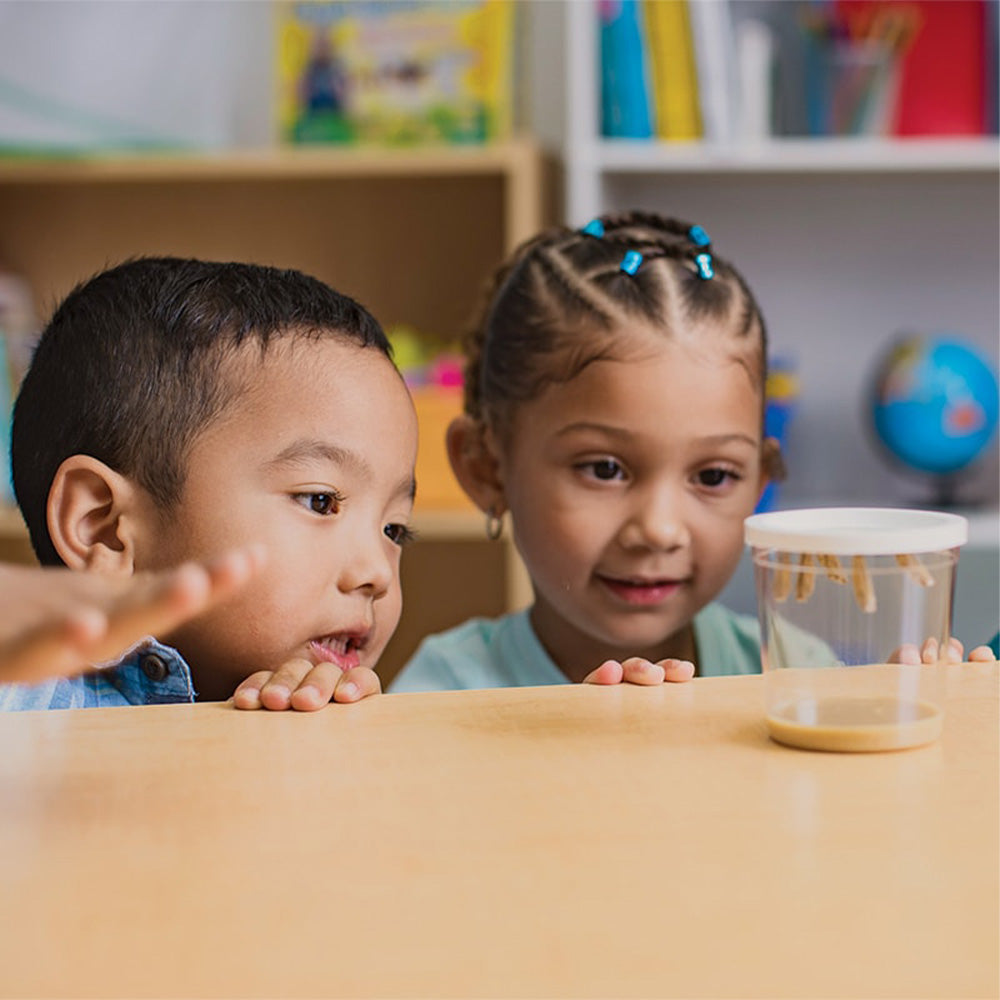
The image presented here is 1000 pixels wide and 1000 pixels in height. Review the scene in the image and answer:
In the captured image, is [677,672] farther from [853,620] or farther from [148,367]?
[148,367]

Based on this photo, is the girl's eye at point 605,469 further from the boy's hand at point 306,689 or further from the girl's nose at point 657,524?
the boy's hand at point 306,689

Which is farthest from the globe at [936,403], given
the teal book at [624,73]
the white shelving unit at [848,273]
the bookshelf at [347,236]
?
the bookshelf at [347,236]

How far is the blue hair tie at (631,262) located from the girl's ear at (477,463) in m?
0.19

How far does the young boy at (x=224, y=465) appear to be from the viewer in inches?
31.3

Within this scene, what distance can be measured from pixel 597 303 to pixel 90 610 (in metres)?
0.88

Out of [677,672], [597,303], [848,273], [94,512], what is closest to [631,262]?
[597,303]

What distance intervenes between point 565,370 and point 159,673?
51cm

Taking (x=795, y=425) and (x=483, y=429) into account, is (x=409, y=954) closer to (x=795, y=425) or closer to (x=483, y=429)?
(x=483, y=429)

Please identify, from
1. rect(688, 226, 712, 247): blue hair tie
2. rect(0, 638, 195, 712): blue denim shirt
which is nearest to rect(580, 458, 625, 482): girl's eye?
rect(688, 226, 712, 247): blue hair tie

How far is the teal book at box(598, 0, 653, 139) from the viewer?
2.04m

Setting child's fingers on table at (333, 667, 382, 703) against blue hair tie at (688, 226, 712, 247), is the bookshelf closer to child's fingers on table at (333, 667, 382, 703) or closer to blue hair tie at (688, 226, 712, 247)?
blue hair tie at (688, 226, 712, 247)

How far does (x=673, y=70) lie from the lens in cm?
204

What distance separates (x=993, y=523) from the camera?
203 cm

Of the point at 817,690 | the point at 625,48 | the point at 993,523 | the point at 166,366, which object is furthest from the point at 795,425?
the point at 817,690
